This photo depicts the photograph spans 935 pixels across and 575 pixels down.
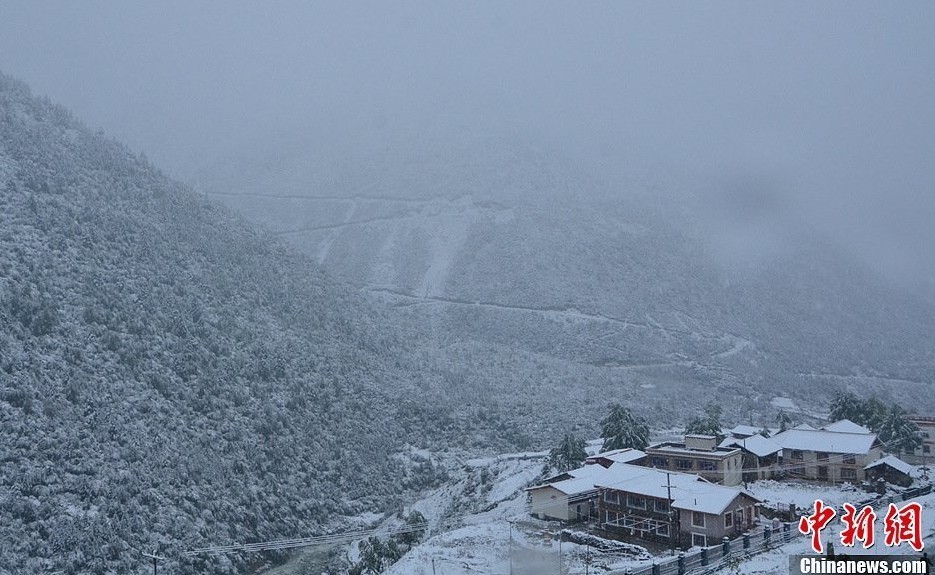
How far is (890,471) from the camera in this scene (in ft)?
105

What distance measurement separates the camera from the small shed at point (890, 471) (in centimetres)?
3156

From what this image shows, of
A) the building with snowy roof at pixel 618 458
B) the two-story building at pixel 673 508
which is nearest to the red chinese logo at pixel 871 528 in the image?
the two-story building at pixel 673 508

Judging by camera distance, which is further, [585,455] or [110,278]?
[110,278]

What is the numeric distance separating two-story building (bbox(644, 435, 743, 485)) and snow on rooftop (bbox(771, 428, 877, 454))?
9.70 feet

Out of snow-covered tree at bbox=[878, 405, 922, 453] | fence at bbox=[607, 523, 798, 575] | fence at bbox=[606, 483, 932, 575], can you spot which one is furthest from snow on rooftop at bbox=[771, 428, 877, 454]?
fence at bbox=[607, 523, 798, 575]

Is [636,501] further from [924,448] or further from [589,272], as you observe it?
[589,272]

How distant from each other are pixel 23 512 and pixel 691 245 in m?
89.0

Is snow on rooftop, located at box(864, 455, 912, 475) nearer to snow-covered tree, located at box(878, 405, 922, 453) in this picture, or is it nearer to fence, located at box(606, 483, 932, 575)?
snow-covered tree, located at box(878, 405, 922, 453)

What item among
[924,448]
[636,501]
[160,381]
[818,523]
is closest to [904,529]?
[818,523]

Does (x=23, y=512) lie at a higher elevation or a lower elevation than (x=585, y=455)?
lower

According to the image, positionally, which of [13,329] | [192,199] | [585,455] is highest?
[192,199]

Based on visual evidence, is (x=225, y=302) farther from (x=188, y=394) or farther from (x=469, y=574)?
(x=469, y=574)

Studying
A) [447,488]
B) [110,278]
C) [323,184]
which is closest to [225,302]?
[110,278]

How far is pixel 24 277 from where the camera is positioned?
1459 inches
